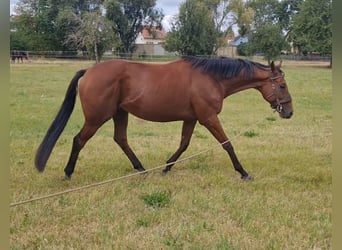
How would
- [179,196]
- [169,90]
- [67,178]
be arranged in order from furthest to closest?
[169,90] → [67,178] → [179,196]

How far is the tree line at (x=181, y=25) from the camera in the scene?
17.6 feet

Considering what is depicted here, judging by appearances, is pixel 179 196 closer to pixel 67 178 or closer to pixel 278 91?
pixel 67 178

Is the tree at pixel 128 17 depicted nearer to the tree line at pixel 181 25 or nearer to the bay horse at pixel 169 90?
the tree line at pixel 181 25

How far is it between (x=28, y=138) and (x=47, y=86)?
793 cm

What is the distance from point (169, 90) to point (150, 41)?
174 centimetres

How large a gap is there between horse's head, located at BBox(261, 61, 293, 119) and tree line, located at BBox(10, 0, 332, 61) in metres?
0.53

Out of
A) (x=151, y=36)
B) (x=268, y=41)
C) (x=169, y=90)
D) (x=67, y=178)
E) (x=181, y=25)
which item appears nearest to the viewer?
(x=67, y=178)

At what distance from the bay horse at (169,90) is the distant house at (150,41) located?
0.86 meters

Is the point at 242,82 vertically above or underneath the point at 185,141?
above

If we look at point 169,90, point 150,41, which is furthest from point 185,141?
point 150,41

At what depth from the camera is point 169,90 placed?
4.97 meters

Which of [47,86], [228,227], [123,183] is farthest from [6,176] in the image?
[47,86]

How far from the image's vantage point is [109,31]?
6234mm

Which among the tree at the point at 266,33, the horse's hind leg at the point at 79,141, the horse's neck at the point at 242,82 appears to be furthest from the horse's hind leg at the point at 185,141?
the tree at the point at 266,33
